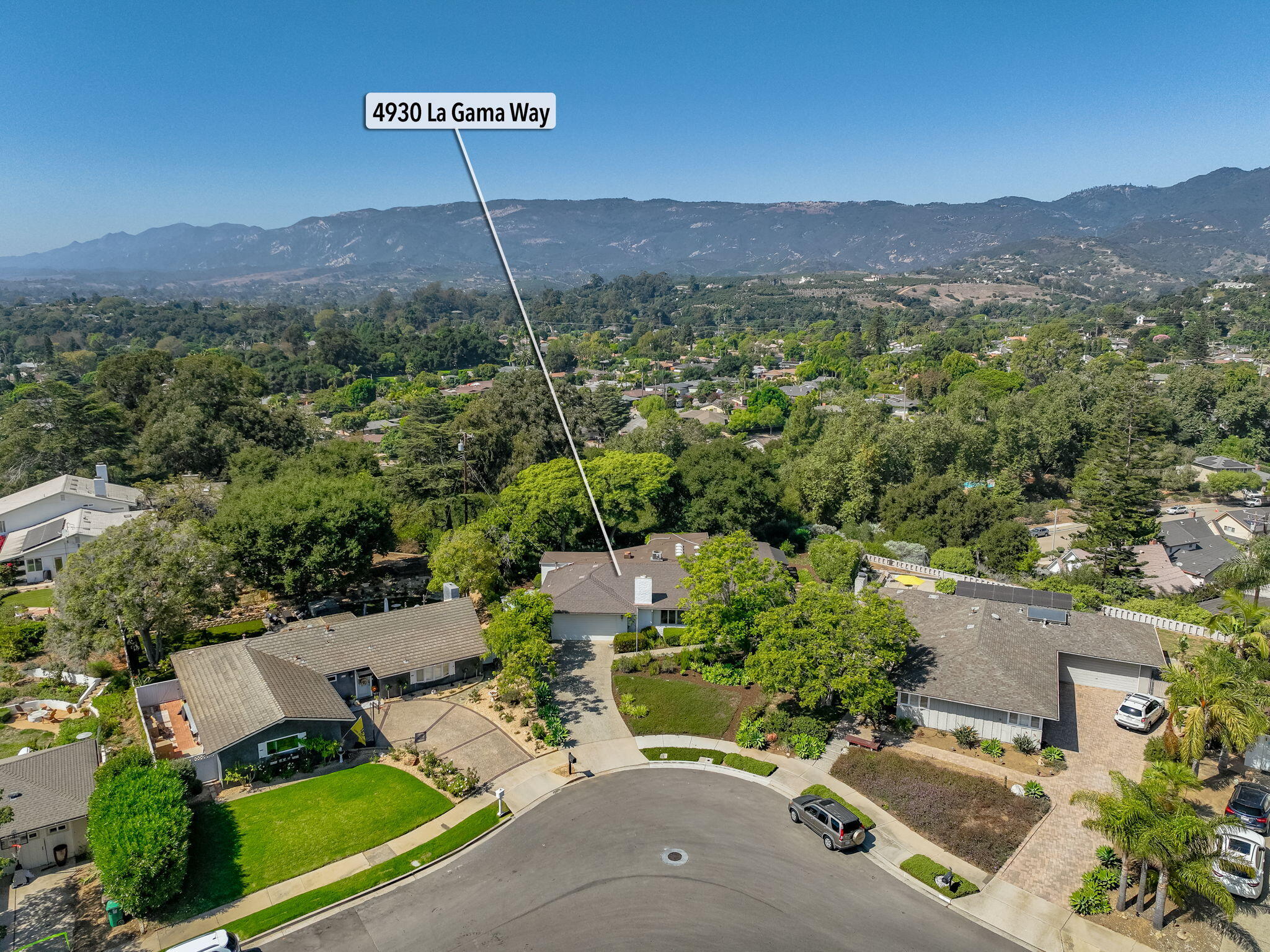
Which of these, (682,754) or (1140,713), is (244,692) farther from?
(1140,713)

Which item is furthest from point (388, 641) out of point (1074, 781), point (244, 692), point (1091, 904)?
point (1074, 781)

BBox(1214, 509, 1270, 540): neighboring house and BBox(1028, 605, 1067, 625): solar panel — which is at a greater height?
BBox(1028, 605, 1067, 625): solar panel

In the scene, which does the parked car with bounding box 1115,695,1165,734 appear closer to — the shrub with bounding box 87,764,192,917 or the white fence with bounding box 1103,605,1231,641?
the white fence with bounding box 1103,605,1231,641

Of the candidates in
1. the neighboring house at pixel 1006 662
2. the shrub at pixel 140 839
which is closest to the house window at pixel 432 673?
the shrub at pixel 140 839

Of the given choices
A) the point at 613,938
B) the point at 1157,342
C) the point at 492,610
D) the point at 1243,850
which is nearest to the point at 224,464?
the point at 492,610

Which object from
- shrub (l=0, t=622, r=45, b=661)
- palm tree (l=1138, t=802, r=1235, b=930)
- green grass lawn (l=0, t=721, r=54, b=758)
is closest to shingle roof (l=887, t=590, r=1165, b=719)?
palm tree (l=1138, t=802, r=1235, b=930)

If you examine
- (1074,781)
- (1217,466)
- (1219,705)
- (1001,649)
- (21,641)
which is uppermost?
(1219,705)

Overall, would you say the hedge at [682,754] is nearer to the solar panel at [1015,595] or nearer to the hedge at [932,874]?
the hedge at [932,874]
